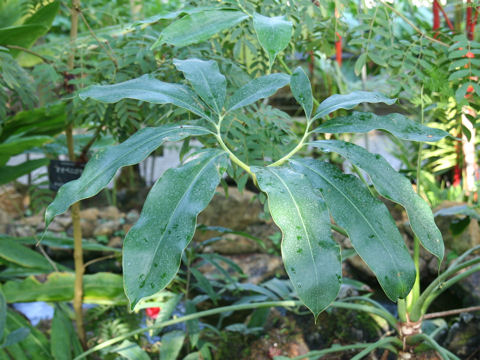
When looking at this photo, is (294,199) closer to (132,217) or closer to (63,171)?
(63,171)

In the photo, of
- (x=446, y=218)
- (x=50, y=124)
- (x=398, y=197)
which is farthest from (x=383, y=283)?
(x=446, y=218)

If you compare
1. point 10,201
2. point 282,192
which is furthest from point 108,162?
point 10,201

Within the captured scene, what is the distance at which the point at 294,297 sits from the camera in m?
1.49

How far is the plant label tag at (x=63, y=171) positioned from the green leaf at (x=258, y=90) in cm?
69

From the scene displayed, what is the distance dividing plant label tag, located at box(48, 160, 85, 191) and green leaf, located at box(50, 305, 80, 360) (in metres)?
0.39

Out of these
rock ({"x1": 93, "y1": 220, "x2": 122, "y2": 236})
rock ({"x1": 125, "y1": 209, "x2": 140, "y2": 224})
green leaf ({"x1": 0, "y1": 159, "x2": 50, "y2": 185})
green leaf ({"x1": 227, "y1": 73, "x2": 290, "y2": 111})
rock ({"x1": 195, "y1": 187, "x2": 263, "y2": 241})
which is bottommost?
rock ({"x1": 125, "y1": 209, "x2": 140, "y2": 224})

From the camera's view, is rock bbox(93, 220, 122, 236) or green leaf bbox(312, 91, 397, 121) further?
rock bbox(93, 220, 122, 236)

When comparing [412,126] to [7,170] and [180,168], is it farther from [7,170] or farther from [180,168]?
[7,170]

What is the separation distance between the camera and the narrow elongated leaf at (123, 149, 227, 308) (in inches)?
20.5

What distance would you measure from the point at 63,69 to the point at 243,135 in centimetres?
52

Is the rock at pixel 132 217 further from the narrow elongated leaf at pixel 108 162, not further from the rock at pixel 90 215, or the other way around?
the narrow elongated leaf at pixel 108 162

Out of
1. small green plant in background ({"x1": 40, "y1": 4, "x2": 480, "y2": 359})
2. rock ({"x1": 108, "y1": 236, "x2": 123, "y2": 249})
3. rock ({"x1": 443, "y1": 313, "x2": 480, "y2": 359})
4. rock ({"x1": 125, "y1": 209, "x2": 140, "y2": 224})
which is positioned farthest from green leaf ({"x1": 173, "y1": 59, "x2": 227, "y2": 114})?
rock ({"x1": 125, "y1": 209, "x2": 140, "y2": 224})

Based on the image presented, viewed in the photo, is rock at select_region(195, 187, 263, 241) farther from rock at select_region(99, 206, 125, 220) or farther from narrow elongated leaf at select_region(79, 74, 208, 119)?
narrow elongated leaf at select_region(79, 74, 208, 119)

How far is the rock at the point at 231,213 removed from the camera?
2.73m
